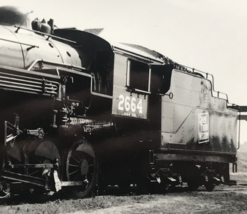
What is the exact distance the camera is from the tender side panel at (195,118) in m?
11.1

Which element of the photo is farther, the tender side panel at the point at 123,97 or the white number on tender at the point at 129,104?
the white number on tender at the point at 129,104

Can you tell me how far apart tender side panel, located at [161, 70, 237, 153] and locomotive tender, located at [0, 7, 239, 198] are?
0.08ft

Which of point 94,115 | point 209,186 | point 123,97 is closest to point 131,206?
point 94,115

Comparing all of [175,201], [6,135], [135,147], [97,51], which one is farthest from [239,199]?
[6,135]

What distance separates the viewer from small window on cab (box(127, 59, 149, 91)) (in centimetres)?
991

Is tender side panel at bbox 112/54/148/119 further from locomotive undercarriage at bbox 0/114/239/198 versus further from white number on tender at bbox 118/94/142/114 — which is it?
locomotive undercarriage at bbox 0/114/239/198

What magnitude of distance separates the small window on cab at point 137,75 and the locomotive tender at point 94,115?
0.02 metres

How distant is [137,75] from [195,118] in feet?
8.37

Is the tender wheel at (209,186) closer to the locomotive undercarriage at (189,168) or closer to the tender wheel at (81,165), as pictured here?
the locomotive undercarriage at (189,168)

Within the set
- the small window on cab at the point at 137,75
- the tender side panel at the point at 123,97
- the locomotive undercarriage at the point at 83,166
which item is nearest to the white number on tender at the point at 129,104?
the tender side panel at the point at 123,97

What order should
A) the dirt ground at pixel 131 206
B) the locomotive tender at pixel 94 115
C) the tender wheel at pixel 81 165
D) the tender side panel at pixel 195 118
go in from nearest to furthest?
the dirt ground at pixel 131 206, the locomotive tender at pixel 94 115, the tender wheel at pixel 81 165, the tender side panel at pixel 195 118

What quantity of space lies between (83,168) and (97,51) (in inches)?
89.6

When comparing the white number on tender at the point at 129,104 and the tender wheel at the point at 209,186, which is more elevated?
the white number on tender at the point at 129,104

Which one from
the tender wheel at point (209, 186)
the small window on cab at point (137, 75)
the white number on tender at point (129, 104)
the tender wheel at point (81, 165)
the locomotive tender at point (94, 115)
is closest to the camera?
the locomotive tender at point (94, 115)
